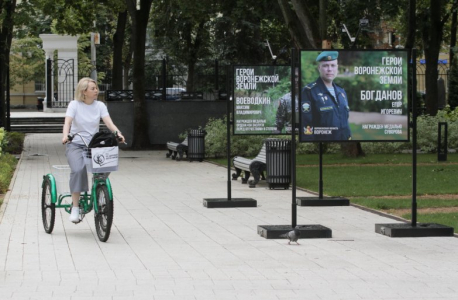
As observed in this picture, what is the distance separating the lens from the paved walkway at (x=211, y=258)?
7.83 meters

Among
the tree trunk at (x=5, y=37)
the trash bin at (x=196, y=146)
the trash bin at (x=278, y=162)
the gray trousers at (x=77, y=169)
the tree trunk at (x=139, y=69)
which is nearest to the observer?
the gray trousers at (x=77, y=169)

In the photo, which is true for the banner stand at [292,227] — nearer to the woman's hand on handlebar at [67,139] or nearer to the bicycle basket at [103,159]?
the bicycle basket at [103,159]

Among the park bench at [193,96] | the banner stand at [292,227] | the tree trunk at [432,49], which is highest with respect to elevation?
the tree trunk at [432,49]

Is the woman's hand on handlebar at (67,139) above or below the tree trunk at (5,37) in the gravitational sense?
below

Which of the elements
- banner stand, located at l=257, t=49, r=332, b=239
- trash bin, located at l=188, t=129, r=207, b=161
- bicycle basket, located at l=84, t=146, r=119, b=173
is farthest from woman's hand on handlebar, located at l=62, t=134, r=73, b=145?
trash bin, located at l=188, t=129, r=207, b=161

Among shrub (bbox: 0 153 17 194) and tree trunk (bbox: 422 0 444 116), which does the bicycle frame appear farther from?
tree trunk (bbox: 422 0 444 116)

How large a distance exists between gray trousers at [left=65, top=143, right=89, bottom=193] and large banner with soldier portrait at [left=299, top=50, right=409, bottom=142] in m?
2.60

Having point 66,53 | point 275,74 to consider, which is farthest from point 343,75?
point 66,53

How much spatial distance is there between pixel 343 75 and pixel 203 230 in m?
2.51

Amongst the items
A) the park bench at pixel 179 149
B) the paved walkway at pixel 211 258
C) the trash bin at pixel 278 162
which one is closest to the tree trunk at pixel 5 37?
the park bench at pixel 179 149

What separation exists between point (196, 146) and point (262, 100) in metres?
9.72

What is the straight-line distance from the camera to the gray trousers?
10844mm

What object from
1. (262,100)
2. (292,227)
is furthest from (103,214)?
(262,100)

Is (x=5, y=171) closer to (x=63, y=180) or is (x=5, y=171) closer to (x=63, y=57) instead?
(x=63, y=180)
